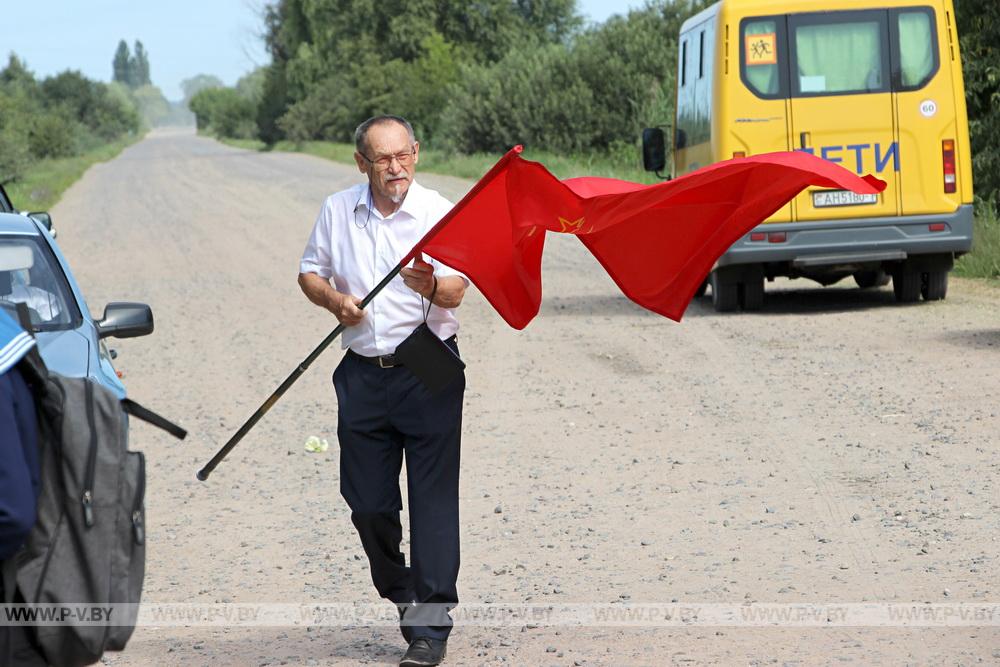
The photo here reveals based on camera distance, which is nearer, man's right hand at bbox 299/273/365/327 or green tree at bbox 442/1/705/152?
man's right hand at bbox 299/273/365/327

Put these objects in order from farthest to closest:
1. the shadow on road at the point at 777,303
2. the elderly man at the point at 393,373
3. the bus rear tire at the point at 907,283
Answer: the shadow on road at the point at 777,303 < the bus rear tire at the point at 907,283 < the elderly man at the point at 393,373

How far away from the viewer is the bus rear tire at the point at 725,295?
49.8 feet

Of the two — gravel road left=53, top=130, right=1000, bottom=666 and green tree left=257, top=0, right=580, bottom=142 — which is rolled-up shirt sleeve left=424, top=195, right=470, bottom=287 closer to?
gravel road left=53, top=130, right=1000, bottom=666

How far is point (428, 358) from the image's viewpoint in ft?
16.7

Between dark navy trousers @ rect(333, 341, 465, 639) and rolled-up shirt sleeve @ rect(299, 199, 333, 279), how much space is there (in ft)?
0.98

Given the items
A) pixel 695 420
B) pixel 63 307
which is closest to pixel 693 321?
pixel 695 420

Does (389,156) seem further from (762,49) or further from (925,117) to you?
(925,117)

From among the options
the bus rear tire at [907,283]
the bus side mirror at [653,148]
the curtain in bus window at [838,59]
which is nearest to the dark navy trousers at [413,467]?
the curtain in bus window at [838,59]

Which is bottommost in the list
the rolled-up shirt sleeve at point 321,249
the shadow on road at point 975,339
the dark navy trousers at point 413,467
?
the shadow on road at point 975,339

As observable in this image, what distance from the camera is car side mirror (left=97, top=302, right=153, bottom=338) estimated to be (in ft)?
21.2

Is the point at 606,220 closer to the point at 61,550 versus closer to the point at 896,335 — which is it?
the point at 61,550

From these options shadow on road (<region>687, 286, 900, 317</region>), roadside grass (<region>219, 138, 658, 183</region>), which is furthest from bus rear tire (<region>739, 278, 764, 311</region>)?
roadside grass (<region>219, 138, 658, 183</region>)

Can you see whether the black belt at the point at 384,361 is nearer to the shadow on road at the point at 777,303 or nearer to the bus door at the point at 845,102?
the bus door at the point at 845,102

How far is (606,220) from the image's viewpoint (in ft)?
18.0
